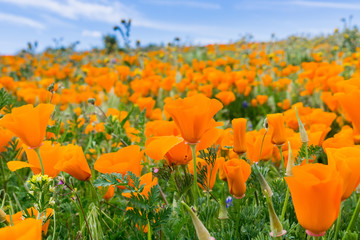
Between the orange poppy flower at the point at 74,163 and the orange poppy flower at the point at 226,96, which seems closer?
the orange poppy flower at the point at 74,163

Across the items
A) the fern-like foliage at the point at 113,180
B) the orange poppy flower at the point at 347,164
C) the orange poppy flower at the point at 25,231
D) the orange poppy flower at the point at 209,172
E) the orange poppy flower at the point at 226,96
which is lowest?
the orange poppy flower at the point at 226,96

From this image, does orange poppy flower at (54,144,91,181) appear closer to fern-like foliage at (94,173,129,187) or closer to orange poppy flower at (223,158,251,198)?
fern-like foliage at (94,173,129,187)

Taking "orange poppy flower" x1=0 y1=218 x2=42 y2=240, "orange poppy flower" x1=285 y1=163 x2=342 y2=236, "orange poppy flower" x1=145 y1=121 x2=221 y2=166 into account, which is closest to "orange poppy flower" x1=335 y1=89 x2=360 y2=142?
"orange poppy flower" x1=145 y1=121 x2=221 y2=166

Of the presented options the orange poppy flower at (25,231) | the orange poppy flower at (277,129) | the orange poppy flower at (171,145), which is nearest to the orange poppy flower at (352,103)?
the orange poppy flower at (277,129)

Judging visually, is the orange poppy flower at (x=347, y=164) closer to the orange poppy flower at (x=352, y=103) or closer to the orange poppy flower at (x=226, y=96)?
the orange poppy flower at (x=352, y=103)

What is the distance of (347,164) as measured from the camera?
730 mm

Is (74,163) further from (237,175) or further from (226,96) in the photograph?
(226,96)

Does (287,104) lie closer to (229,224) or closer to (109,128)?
(109,128)

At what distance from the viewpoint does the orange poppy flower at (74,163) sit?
0.98 metres

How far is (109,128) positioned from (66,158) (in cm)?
58

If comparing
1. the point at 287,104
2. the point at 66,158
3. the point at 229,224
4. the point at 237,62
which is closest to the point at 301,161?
the point at 229,224

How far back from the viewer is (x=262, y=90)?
492cm

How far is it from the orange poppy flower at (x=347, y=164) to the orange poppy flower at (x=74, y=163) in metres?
0.63

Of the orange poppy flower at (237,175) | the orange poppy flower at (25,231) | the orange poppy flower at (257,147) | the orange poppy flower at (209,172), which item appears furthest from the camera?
the orange poppy flower at (257,147)
